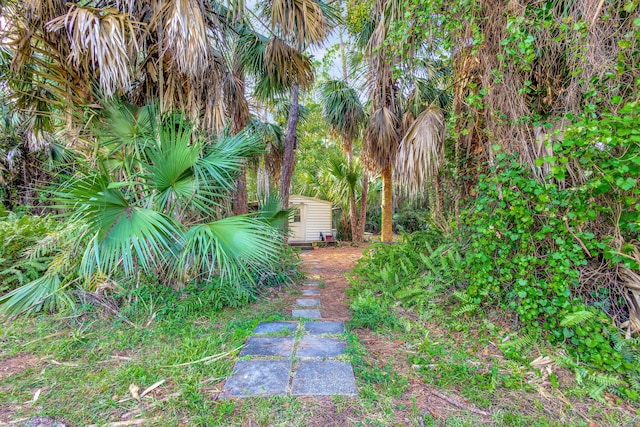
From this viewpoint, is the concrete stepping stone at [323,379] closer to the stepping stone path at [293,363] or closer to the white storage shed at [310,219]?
the stepping stone path at [293,363]

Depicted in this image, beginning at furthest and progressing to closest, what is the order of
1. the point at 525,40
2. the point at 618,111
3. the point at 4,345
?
the point at 4,345 → the point at 525,40 → the point at 618,111

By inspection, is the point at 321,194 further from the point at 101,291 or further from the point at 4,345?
the point at 4,345

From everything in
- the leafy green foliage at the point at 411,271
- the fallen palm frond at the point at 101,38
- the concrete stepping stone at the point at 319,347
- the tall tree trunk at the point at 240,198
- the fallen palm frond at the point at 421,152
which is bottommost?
the concrete stepping stone at the point at 319,347

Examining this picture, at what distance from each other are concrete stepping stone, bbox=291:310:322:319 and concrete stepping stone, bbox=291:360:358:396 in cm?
102

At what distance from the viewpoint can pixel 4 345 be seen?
103 inches

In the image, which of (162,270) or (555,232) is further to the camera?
(162,270)

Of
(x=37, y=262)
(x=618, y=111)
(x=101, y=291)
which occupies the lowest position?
(x=101, y=291)

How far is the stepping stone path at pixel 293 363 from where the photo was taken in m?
1.91

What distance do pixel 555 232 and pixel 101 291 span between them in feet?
14.9

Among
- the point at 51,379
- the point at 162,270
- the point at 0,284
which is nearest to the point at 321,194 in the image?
the point at 162,270

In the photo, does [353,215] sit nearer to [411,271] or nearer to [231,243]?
[411,271]

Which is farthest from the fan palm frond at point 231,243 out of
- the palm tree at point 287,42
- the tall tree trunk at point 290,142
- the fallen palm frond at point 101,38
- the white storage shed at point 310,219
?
the white storage shed at point 310,219

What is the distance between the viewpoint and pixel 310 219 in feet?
34.4

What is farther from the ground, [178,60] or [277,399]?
Answer: [178,60]
